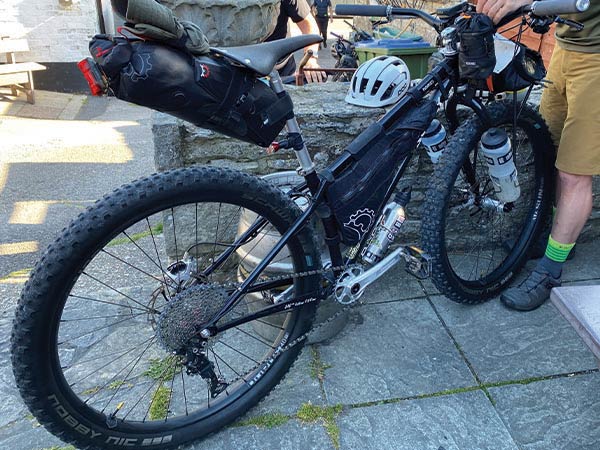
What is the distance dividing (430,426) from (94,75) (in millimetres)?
1901

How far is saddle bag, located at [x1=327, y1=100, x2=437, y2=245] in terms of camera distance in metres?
2.29

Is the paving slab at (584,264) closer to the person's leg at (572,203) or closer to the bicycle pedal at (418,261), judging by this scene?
the person's leg at (572,203)

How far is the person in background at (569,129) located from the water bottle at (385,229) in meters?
0.93

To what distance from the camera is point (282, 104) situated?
2008mm

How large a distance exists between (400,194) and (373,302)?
85cm

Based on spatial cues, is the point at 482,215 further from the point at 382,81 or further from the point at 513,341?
the point at 382,81

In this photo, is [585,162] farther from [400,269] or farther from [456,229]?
[400,269]

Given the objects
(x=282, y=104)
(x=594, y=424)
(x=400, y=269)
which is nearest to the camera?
(x=282, y=104)

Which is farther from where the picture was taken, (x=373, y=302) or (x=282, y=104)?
(x=373, y=302)

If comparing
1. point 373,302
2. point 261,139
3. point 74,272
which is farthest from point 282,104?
point 373,302

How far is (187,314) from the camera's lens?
207 centimetres

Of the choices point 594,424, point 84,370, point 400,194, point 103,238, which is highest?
point 103,238

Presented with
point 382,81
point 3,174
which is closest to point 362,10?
point 382,81

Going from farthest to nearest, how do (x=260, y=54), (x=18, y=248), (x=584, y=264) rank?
(x=18, y=248), (x=584, y=264), (x=260, y=54)
